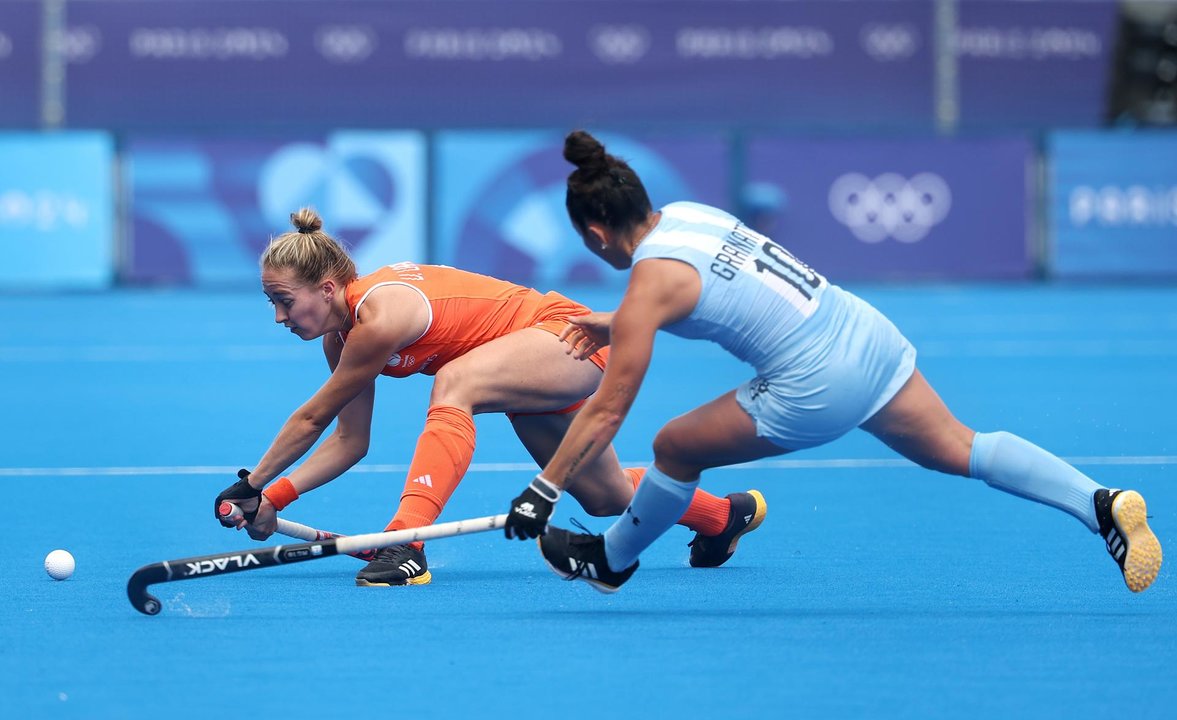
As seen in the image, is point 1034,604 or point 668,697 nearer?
point 668,697

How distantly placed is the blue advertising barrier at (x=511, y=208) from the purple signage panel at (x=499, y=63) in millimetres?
4277

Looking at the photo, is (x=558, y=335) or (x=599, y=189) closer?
(x=599, y=189)

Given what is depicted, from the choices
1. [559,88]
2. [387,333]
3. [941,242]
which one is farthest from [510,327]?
[559,88]

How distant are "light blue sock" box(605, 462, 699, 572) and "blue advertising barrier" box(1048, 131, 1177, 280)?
607 inches

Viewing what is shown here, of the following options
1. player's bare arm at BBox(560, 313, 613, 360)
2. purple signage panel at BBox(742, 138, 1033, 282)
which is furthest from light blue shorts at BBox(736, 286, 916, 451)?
purple signage panel at BBox(742, 138, 1033, 282)

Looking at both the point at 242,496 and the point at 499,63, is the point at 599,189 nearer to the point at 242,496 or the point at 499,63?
the point at 242,496

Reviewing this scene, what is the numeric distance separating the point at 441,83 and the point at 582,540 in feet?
61.3

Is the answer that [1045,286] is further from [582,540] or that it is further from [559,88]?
[582,540]

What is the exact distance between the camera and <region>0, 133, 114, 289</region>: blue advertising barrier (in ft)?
63.0

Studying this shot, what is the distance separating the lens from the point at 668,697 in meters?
4.23

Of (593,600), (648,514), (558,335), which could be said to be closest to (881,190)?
(558,335)

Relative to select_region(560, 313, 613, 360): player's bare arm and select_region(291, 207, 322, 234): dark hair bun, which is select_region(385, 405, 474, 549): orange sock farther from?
select_region(291, 207, 322, 234): dark hair bun

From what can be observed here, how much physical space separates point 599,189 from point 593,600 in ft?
4.27

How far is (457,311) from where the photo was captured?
6082 mm
